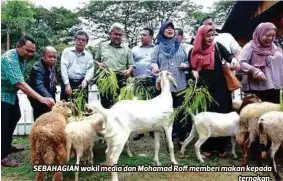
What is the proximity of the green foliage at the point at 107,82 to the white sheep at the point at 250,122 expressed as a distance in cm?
177

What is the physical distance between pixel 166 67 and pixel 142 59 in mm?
893

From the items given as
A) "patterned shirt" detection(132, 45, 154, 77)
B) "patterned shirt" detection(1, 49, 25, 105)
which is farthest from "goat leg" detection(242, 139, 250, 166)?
"patterned shirt" detection(1, 49, 25, 105)

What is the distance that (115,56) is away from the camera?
5906mm

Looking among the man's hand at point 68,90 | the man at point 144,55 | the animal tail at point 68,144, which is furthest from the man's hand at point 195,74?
the animal tail at point 68,144

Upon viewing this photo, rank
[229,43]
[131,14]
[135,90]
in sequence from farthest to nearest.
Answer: [131,14]
[229,43]
[135,90]

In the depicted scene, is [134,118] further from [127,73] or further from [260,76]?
[260,76]

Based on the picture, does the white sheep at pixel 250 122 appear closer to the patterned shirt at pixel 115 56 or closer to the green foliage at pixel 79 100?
the patterned shirt at pixel 115 56

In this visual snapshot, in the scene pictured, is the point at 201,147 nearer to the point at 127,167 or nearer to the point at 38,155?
the point at 127,167

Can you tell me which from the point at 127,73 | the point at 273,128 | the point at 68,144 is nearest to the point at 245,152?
the point at 273,128

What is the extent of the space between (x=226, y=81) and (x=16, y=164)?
3182 mm

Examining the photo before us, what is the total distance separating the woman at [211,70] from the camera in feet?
17.7

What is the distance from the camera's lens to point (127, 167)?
456 cm

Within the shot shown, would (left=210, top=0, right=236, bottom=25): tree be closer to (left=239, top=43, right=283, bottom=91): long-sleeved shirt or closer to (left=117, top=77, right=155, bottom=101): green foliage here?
(left=239, top=43, right=283, bottom=91): long-sleeved shirt

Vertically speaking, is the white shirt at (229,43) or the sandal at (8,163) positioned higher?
the white shirt at (229,43)
